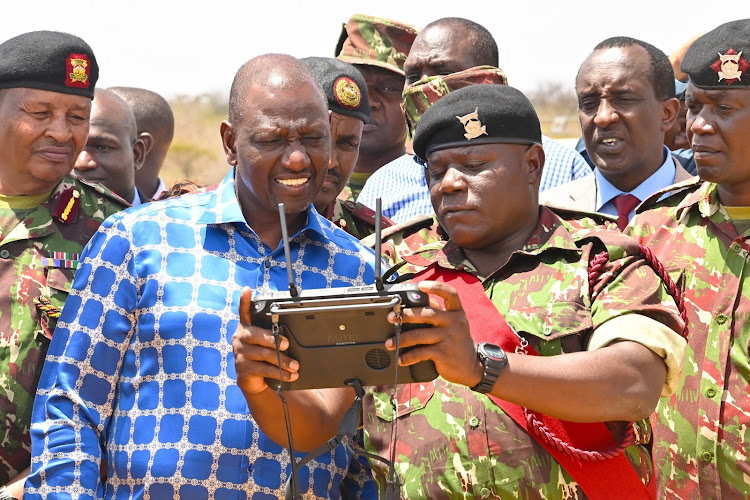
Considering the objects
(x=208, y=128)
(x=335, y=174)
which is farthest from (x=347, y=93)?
(x=208, y=128)

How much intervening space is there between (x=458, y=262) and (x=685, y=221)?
4.48ft

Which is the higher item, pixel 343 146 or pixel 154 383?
pixel 343 146

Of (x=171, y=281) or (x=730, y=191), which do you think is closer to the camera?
(x=171, y=281)

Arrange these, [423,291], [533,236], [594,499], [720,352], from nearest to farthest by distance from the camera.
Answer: [423,291] → [594,499] → [533,236] → [720,352]

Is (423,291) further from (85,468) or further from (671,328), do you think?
(85,468)

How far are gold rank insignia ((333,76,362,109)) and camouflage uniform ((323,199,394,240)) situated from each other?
49 cm

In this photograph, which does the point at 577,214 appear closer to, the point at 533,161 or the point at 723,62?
the point at 533,161

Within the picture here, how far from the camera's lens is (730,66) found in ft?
15.9

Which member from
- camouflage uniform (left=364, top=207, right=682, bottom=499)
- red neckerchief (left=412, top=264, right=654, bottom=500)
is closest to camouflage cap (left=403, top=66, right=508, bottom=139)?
camouflage uniform (left=364, top=207, right=682, bottom=499)

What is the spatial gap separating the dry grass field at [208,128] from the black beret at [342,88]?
943 cm

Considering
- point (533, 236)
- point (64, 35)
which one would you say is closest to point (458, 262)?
point (533, 236)

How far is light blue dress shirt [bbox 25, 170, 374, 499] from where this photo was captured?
372 cm

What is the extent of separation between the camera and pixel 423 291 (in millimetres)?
3041

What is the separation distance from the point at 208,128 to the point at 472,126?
53.9 ft
